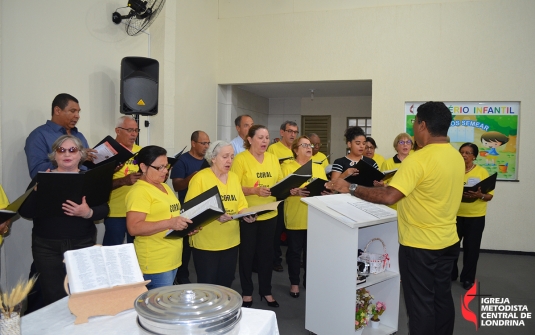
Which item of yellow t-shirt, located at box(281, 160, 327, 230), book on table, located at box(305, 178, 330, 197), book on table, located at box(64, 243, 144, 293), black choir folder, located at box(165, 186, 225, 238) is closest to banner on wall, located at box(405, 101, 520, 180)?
yellow t-shirt, located at box(281, 160, 327, 230)

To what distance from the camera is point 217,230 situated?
3104 millimetres

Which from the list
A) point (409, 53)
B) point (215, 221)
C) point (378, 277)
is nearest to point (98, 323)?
point (215, 221)

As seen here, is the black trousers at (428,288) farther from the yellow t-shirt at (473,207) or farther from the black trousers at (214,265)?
the yellow t-shirt at (473,207)

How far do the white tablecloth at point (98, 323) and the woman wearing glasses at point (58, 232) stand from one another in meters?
1.08

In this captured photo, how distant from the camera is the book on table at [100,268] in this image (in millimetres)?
1514

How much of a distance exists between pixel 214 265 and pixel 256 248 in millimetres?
791

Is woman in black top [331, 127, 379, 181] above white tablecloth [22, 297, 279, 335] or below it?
above

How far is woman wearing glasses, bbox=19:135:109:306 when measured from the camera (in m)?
2.58

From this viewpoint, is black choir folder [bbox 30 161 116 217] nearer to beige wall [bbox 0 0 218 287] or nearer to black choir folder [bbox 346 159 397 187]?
beige wall [bbox 0 0 218 287]

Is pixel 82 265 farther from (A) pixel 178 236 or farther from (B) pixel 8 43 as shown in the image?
(B) pixel 8 43

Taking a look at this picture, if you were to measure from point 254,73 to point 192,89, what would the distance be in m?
1.26

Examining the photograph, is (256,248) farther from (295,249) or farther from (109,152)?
(109,152)

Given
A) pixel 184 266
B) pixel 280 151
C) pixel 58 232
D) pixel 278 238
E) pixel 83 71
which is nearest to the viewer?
pixel 58 232

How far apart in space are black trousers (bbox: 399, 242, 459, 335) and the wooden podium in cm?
41
